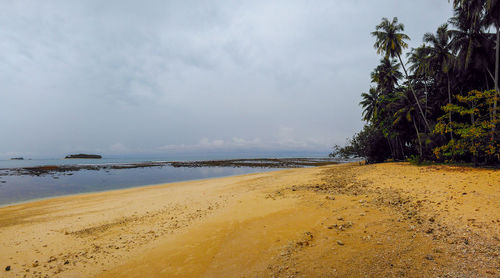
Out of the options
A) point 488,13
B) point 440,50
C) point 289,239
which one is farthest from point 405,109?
point 289,239

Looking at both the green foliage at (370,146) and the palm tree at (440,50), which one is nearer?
the palm tree at (440,50)

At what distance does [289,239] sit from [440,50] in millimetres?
27810

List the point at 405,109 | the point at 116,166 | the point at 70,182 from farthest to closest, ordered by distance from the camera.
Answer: the point at 116,166, the point at 405,109, the point at 70,182

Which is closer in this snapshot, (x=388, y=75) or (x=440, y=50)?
(x=440, y=50)

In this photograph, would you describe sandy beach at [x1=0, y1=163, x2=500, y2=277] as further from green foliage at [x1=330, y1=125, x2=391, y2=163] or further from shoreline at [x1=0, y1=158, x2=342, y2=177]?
shoreline at [x1=0, y1=158, x2=342, y2=177]

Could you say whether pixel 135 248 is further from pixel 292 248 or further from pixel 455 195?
pixel 455 195

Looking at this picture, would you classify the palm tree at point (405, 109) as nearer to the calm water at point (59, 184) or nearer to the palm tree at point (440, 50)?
the palm tree at point (440, 50)

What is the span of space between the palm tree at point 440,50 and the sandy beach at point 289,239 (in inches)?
730

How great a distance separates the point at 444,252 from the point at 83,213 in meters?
13.0

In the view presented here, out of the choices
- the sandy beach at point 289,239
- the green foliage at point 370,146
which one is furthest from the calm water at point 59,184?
the green foliage at point 370,146

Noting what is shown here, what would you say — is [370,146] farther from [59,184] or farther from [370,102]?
[59,184]

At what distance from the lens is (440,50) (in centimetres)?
2114

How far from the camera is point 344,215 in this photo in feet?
19.8

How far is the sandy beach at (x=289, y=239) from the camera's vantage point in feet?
11.8
